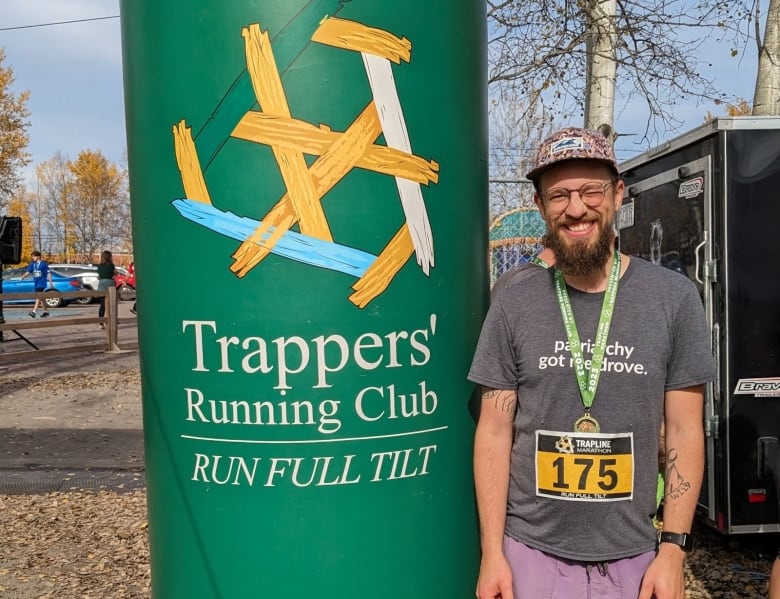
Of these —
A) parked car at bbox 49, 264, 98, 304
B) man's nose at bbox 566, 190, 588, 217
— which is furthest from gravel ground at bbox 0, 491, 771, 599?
parked car at bbox 49, 264, 98, 304

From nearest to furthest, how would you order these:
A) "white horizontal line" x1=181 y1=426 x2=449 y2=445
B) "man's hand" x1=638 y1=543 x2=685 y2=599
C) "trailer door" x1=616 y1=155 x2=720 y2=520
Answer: "man's hand" x1=638 y1=543 x2=685 y2=599 → "white horizontal line" x1=181 y1=426 x2=449 y2=445 → "trailer door" x1=616 y1=155 x2=720 y2=520

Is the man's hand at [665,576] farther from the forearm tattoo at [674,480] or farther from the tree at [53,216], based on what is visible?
the tree at [53,216]

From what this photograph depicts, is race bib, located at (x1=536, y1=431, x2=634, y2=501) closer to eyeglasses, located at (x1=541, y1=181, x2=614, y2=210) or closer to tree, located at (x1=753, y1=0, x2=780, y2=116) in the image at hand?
eyeglasses, located at (x1=541, y1=181, x2=614, y2=210)

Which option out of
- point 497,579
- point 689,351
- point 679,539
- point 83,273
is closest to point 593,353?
point 689,351

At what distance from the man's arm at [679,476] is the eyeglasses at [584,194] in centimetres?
59

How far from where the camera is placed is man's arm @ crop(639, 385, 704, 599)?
2.06 meters

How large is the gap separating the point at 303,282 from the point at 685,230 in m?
3.55

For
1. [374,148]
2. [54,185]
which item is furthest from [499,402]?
[54,185]

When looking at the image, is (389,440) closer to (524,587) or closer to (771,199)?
(524,587)

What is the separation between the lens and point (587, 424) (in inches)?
81.7

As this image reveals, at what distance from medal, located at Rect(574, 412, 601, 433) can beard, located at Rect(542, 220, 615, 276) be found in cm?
40

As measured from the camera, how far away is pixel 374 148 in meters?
2.26

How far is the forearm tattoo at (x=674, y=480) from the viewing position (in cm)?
211

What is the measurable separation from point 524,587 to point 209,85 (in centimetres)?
175
